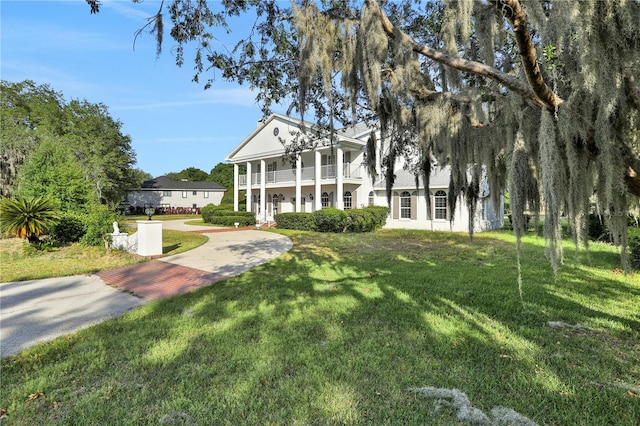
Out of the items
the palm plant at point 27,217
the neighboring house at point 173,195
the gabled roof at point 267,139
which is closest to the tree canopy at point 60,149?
the palm plant at point 27,217

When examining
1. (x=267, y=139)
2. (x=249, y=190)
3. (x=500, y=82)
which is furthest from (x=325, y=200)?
(x=500, y=82)

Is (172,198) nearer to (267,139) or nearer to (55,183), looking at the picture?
(267,139)

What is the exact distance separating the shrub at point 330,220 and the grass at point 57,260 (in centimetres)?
761

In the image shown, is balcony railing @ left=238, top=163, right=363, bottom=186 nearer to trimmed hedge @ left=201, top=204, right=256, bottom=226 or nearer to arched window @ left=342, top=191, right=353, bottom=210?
arched window @ left=342, top=191, right=353, bottom=210

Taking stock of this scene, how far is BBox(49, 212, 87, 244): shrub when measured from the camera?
10.2 meters

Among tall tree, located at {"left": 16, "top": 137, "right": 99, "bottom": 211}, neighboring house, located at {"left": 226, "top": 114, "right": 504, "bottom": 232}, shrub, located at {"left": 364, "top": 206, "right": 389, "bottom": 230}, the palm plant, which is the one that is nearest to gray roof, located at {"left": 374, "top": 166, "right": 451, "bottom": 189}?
neighboring house, located at {"left": 226, "top": 114, "right": 504, "bottom": 232}

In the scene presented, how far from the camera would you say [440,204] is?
55.8ft

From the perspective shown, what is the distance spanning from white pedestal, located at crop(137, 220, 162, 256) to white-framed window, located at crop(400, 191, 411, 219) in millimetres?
12869

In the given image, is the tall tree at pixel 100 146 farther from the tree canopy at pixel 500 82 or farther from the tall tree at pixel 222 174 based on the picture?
the tall tree at pixel 222 174

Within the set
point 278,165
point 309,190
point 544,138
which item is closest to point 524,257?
point 544,138

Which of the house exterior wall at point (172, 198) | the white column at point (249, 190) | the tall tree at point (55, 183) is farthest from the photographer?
the house exterior wall at point (172, 198)

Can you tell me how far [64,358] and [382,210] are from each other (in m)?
16.3

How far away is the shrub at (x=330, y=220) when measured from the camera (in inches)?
648

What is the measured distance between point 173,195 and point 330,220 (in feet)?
112
